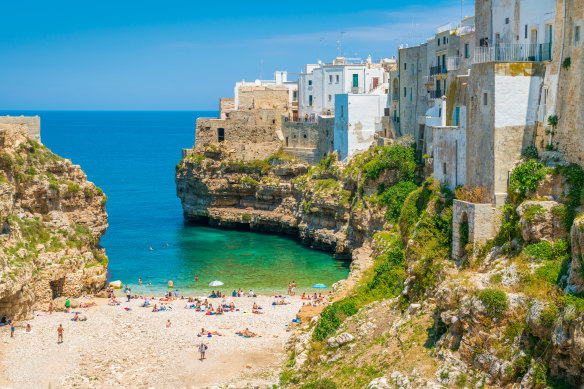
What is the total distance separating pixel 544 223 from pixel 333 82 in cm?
4729

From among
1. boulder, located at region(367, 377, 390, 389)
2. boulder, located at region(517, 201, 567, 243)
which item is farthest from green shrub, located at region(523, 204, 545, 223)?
boulder, located at region(367, 377, 390, 389)

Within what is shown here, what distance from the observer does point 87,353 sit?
32.0 m

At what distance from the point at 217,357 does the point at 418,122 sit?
21992 mm

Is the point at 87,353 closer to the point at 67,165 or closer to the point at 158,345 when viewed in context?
the point at 158,345

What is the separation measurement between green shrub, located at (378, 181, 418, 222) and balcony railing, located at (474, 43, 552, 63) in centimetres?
1701

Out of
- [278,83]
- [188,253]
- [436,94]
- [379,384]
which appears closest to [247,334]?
[379,384]

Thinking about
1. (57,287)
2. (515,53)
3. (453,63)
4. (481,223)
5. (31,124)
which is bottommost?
(57,287)

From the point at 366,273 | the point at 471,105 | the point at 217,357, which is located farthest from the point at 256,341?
the point at 471,105

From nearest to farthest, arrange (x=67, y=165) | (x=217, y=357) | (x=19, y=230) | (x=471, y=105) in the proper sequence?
(x=471, y=105) → (x=217, y=357) → (x=19, y=230) → (x=67, y=165)

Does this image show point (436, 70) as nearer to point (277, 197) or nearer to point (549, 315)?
point (277, 197)

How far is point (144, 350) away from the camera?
32500 mm

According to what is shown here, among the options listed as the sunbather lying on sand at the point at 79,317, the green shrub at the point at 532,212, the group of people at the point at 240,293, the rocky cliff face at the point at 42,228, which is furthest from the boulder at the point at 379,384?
the group of people at the point at 240,293

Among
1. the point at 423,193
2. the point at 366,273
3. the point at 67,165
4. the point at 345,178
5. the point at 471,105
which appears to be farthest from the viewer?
the point at 345,178

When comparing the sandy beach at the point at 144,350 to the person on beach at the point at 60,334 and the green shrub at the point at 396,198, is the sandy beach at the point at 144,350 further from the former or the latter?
the green shrub at the point at 396,198
